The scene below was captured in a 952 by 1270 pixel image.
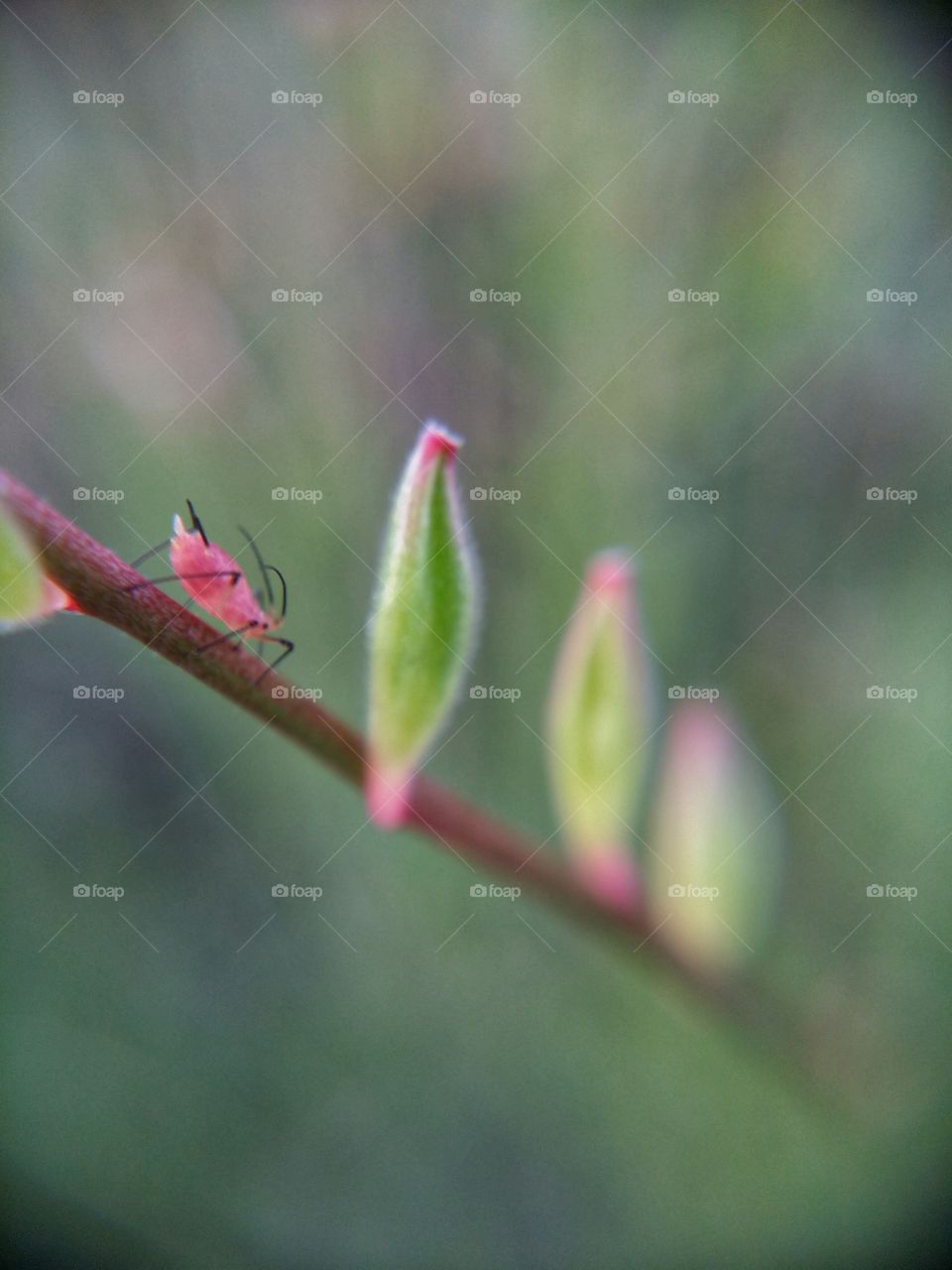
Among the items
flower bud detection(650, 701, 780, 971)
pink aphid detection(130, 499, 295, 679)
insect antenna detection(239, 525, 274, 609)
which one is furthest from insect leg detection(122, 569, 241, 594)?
flower bud detection(650, 701, 780, 971)

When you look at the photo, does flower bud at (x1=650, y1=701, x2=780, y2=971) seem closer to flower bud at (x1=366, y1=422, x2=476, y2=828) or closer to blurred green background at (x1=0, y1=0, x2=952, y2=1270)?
blurred green background at (x1=0, y1=0, x2=952, y2=1270)

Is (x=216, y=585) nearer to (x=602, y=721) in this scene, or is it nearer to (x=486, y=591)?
(x=602, y=721)

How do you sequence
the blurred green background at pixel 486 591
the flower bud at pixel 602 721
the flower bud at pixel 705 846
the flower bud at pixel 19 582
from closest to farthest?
1. the flower bud at pixel 19 582
2. the flower bud at pixel 602 721
3. the flower bud at pixel 705 846
4. the blurred green background at pixel 486 591

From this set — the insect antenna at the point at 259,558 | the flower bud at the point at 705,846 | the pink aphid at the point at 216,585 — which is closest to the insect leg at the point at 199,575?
the pink aphid at the point at 216,585

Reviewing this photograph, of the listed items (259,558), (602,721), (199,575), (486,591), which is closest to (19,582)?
(199,575)

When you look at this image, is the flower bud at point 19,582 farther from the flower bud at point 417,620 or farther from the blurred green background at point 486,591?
the blurred green background at point 486,591

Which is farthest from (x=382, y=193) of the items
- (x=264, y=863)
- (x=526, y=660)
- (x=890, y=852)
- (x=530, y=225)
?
(x=890, y=852)
